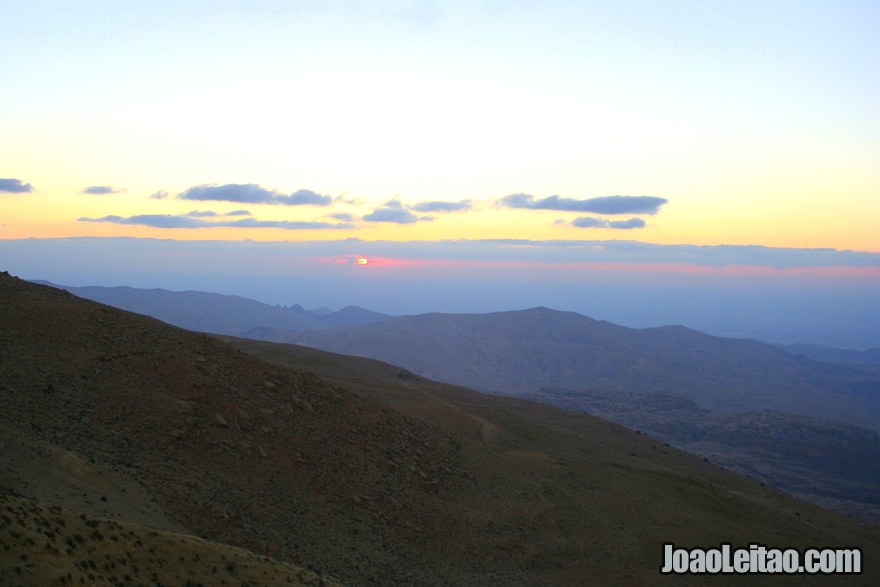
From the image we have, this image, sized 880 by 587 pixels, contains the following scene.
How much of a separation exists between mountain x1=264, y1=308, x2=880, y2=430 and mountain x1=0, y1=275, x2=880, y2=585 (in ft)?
283

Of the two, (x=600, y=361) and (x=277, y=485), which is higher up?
(x=277, y=485)

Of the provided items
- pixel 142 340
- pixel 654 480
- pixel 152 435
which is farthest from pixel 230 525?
pixel 654 480

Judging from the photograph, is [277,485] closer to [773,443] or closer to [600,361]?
[773,443]

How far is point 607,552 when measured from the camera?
1973cm

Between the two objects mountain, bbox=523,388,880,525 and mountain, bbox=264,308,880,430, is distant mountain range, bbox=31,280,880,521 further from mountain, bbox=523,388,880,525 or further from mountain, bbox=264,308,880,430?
mountain, bbox=264,308,880,430

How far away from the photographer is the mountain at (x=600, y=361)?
12388cm

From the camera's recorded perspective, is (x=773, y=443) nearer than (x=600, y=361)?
Yes

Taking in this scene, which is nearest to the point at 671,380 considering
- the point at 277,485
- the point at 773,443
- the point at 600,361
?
the point at 600,361

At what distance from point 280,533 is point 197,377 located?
6.97 m

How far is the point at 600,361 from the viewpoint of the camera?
14150 cm

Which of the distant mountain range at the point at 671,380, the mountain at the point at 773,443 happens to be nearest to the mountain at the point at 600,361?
the distant mountain range at the point at 671,380

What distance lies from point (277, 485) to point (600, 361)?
131349 mm

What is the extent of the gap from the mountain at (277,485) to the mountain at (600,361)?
86.2 meters

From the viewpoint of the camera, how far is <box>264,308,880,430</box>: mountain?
406 feet
